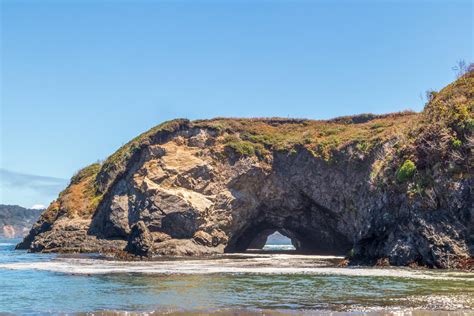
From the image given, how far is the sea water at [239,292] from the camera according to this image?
55.9 ft

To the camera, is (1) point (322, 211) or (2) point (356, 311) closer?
(2) point (356, 311)

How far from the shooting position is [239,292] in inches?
836

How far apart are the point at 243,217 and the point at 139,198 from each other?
14.0m

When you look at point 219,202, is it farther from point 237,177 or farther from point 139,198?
point 139,198

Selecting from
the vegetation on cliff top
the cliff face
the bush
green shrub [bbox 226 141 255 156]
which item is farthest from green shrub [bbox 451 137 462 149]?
green shrub [bbox 226 141 255 156]

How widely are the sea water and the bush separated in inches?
373

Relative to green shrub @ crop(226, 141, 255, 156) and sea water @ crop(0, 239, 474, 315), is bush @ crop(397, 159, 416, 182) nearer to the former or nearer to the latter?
sea water @ crop(0, 239, 474, 315)

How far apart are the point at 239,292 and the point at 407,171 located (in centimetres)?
2061

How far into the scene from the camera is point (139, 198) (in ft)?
201

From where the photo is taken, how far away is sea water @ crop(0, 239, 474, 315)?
55.9ft

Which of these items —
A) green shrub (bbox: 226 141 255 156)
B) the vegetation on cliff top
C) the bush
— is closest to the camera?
the vegetation on cliff top

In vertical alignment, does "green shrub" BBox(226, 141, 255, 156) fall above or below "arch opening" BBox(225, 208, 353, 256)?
above

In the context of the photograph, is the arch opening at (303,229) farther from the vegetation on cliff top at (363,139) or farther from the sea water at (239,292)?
the sea water at (239,292)

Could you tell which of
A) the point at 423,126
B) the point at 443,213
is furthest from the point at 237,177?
the point at 443,213
